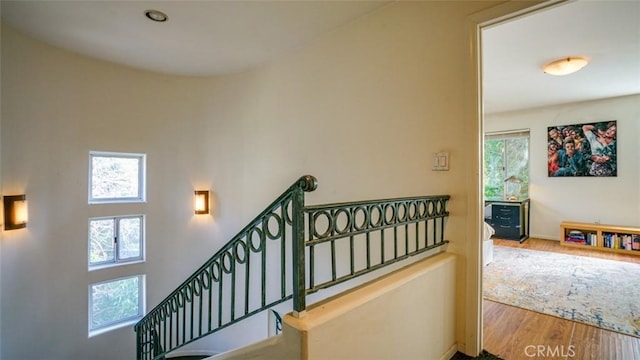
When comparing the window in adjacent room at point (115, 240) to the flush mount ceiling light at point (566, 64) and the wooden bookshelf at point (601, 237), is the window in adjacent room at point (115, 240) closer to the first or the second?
the flush mount ceiling light at point (566, 64)

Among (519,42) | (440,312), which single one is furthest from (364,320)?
(519,42)

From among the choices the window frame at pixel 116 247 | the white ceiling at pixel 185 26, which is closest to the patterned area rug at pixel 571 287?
the white ceiling at pixel 185 26

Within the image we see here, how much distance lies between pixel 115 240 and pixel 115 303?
2.75 ft

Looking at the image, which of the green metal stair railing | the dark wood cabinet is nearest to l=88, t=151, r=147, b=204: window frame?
the green metal stair railing

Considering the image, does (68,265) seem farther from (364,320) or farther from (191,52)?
(364,320)

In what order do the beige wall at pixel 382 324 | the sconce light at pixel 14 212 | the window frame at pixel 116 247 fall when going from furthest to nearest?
the window frame at pixel 116 247
the sconce light at pixel 14 212
the beige wall at pixel 382 324

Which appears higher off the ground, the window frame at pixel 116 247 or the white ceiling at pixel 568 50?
the white ceiling at pixel 568 50

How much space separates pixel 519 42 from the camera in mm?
2867

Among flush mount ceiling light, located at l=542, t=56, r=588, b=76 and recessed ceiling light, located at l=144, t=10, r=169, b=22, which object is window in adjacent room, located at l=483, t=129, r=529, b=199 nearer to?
flush mount ceiling light, located at l=542, t=56, r=588, b=76

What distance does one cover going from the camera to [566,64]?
3.18 m

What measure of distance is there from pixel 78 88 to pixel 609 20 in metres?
5.34

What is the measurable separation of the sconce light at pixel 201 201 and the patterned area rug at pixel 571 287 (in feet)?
11.8

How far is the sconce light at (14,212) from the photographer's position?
2.85m

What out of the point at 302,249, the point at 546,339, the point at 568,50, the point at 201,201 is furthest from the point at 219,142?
the point at 568,50
